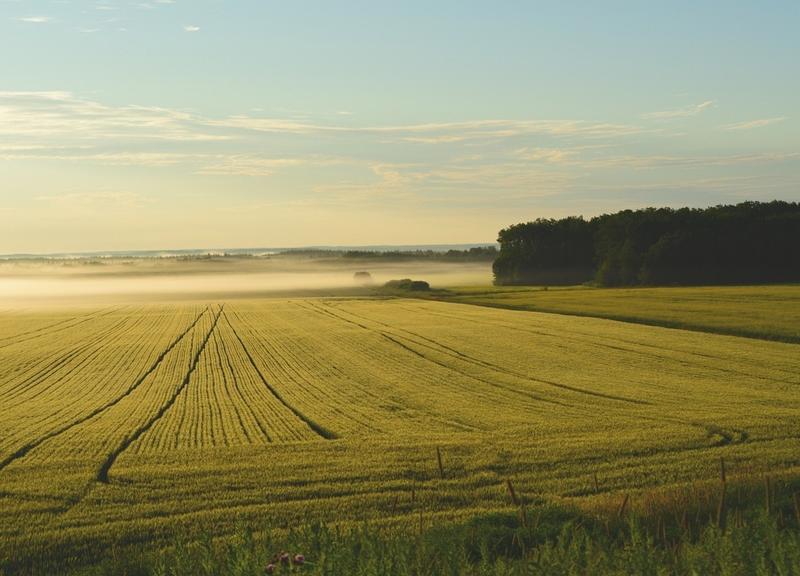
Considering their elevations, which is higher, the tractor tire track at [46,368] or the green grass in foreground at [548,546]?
the green grass in foreground at [548,546]

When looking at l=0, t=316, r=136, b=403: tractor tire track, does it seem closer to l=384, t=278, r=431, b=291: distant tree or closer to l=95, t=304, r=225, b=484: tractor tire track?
l=95, t=304, r=225, b=484: tractor tire track

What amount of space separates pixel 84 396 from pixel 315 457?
45.6ft

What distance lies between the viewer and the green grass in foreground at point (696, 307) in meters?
46.1

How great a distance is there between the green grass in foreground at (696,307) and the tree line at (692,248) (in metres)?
23.1

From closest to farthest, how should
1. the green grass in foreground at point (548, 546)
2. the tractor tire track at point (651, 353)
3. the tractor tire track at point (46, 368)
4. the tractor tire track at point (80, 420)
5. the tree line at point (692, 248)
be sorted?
the green grass in foreground at point (548, 546) → the tractor tire track at point (80, 420) → the tractor tire track at point (46, 368) → the tractor tire track at point (651, 353) → the tree line at point (692, 248)

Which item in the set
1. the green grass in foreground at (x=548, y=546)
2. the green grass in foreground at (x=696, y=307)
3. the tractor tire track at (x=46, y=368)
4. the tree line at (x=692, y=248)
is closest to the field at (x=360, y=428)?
the tractor tire track at (x=46, y=368)

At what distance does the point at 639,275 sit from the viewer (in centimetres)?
10362

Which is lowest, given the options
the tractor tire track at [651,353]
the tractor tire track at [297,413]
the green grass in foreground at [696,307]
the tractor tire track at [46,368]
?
the tractor tire track at [651,353]

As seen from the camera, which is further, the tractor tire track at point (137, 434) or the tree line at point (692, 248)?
the tree line at point (692, 248)

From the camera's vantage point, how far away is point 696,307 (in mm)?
57312

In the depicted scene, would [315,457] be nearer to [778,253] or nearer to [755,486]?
[755,486]

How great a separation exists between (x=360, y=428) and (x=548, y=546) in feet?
42.2

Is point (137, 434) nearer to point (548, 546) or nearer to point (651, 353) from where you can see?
point (548, 546)

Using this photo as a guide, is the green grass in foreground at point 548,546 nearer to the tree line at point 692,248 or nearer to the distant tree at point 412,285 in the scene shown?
the tree line at point 692,248
